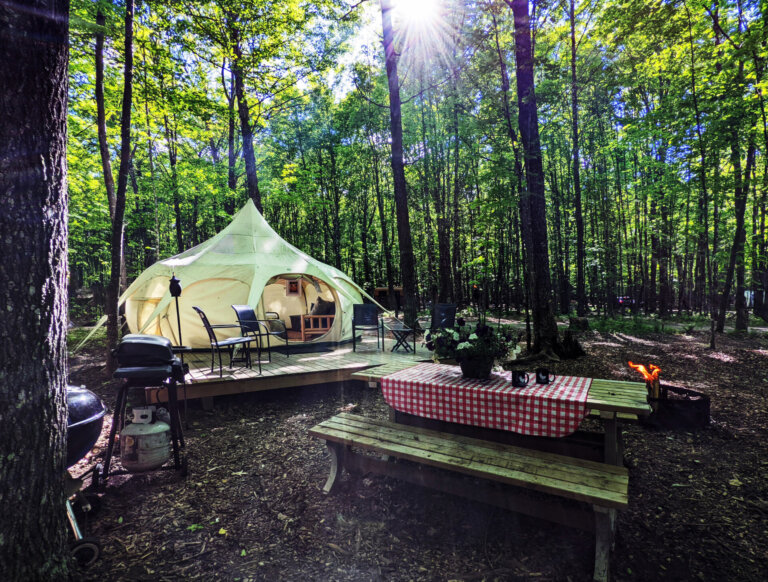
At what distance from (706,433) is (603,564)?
2.85 m

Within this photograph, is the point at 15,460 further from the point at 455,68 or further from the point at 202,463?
the point at 455,68

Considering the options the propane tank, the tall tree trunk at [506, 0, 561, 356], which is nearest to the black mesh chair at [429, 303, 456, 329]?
the tall tree trunk at [506, 0, 561, 356]

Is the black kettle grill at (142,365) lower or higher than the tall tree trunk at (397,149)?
lower

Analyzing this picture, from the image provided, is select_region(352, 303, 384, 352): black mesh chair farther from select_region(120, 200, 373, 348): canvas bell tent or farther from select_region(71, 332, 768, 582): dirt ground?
select_region(71, 332, 768, 582): dirt ground

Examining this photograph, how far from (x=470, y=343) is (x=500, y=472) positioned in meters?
1.12

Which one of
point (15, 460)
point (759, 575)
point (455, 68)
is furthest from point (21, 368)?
point (455, 68)

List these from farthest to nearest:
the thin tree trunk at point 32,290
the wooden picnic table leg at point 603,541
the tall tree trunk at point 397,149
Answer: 1. the tall tree trunk at point 397,149
2. the wooden picnic table leg at point 603,541
3. the thin tree trunk at point 32,290

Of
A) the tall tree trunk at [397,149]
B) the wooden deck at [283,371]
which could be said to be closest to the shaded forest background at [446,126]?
the tall tree trunk at [397,149]

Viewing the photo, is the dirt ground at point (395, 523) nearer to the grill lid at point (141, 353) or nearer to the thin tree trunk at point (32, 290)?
the thin tree trunk at point (32, 290)

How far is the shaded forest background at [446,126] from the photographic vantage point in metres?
7.09

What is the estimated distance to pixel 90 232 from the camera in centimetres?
1736

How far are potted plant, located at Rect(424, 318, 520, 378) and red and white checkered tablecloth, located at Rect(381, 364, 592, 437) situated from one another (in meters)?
0.13

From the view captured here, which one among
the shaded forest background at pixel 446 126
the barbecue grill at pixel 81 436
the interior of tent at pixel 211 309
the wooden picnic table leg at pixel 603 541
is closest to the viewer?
the wooden picnic table leg at pixel 603 541

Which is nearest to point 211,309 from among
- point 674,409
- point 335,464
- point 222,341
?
point 222,341
